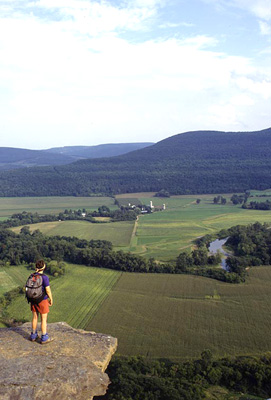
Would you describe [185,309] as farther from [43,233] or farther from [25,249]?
[43,233]

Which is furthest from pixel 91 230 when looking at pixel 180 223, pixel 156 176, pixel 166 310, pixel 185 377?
pixel 156 176

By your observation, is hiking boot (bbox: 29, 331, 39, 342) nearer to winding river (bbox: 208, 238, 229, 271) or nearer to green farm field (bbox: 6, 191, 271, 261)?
winding river (bbox: 208, 238, 229, 271)

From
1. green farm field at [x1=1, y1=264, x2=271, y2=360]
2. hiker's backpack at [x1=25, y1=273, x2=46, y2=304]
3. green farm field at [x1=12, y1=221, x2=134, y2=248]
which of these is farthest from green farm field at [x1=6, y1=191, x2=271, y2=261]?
hiker's backpack at [x1=25, y1=273, x2=46, y2=304]

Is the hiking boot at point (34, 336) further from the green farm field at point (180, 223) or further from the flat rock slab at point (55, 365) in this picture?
the green farm field at point (180, 223)

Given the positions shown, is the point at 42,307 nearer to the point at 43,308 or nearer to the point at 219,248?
the point at 43,308

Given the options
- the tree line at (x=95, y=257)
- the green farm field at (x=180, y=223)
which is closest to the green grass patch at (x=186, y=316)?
the tree line at (x=95, y=257)

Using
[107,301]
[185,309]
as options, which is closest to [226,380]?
→ [185,309]
